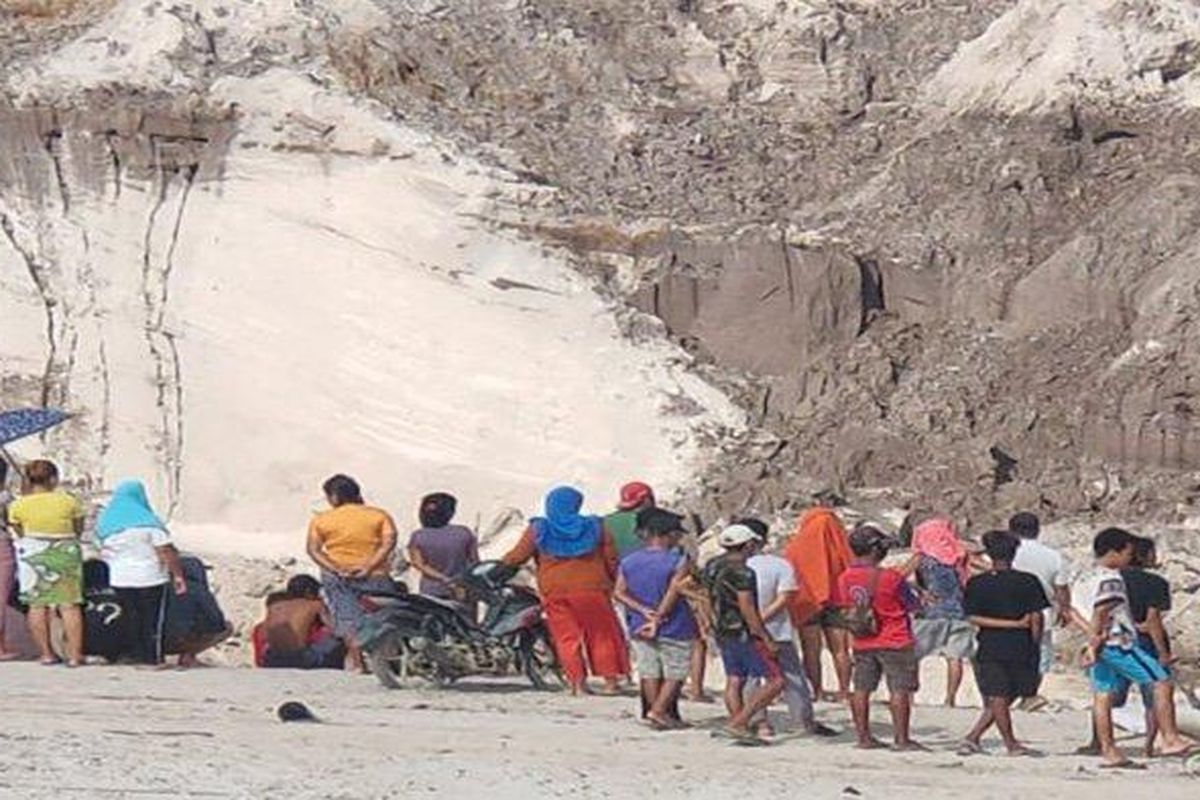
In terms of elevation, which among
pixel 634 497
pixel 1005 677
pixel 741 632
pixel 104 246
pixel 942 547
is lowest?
pixel 1005 677

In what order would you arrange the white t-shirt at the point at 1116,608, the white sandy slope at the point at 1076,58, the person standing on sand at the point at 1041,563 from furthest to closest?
the white sandy slope at the point at 1076,58 → the person standing on sand at the point at 1041,563 → the white t-shirt at the point at 1116,608

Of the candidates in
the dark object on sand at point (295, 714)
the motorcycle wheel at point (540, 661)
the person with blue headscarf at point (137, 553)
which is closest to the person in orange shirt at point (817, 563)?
the motorcycle wheel at point (540, 661)

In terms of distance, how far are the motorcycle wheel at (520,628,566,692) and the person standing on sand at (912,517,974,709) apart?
2016 millimetres

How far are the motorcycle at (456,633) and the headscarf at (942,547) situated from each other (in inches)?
83.5

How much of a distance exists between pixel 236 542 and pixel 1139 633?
528 inches

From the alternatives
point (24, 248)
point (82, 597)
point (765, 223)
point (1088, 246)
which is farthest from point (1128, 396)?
point (82, 597)

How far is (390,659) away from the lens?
16109mm

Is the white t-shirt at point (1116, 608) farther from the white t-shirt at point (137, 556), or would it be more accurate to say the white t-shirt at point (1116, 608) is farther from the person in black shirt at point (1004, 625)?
the white t-shirt at point (137, 556)

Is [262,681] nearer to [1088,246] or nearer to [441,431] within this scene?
[441,431]

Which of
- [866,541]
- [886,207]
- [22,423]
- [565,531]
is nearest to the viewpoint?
[866,541]

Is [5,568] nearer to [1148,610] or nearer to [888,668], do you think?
[888,668]

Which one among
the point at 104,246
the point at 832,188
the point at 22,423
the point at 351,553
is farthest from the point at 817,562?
the point at 832,188

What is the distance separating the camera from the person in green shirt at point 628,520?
53.0 feet

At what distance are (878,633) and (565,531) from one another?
250 cm
